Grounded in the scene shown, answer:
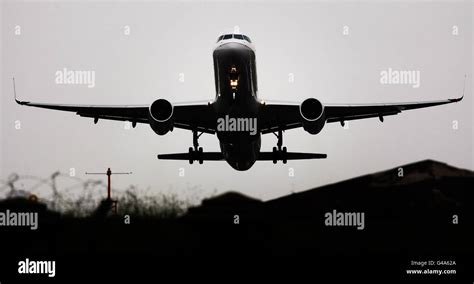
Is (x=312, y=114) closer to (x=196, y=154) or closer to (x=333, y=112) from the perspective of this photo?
(x=333, y=112)

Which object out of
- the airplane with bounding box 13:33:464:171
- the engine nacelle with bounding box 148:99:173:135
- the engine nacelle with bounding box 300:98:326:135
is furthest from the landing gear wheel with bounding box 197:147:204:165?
the engine nacelle with bounding box 300:98:326:135

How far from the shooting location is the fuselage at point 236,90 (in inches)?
1092

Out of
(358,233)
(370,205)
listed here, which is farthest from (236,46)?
(370,205)

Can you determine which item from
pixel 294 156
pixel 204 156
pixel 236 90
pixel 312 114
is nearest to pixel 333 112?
pixel 294 156

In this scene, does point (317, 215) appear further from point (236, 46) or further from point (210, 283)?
point (236, 46)

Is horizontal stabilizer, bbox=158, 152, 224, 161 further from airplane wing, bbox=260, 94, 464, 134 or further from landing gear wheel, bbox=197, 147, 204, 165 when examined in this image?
airplane wing, bbox=260, 94, 464, 134

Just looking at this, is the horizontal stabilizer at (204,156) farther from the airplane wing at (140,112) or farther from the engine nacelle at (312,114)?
the engine nacelle at (312,114)

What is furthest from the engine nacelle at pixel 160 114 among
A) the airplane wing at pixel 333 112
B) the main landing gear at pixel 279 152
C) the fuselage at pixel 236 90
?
the main landing gear at pixel 279 152

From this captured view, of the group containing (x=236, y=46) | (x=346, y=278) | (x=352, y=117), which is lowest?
(x=346, y=278)

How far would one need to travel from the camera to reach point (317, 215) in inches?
1275

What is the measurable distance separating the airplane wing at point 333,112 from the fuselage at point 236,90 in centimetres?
94

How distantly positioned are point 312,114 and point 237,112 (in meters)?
2.99

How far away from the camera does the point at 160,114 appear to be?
27.5 metres

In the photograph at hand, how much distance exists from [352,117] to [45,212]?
45.0ft
